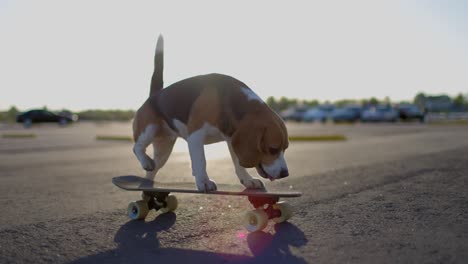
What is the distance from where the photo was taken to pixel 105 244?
3.40 metres

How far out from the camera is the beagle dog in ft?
11.8

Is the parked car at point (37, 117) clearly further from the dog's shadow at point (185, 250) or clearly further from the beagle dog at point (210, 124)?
the dog's shadow at point (185, 250)

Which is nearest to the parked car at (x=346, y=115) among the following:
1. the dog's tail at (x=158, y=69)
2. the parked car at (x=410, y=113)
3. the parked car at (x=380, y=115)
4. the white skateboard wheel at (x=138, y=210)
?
the parked car at (x=380, y=115)

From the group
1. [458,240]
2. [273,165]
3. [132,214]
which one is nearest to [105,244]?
[132,214]

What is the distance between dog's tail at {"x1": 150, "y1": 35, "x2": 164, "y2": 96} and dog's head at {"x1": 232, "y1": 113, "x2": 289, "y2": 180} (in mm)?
1583

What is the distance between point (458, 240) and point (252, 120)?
67.7 inches

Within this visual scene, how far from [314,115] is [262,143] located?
A: 154ft

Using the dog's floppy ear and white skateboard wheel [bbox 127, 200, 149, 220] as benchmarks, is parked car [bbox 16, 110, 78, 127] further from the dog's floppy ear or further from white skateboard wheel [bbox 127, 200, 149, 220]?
the dog's floppy ear

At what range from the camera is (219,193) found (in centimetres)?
385

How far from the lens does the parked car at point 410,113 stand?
138 feet

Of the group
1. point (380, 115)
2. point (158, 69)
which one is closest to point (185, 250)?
point (158, 69)

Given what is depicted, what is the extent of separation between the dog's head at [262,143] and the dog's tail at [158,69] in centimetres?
158

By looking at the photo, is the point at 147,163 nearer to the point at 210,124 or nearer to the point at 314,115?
the point at 210,124

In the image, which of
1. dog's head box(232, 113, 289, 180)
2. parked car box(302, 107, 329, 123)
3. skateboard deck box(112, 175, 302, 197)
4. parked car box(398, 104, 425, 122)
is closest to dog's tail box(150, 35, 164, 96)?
skateboard deck box(112, 175, 302, 197)
